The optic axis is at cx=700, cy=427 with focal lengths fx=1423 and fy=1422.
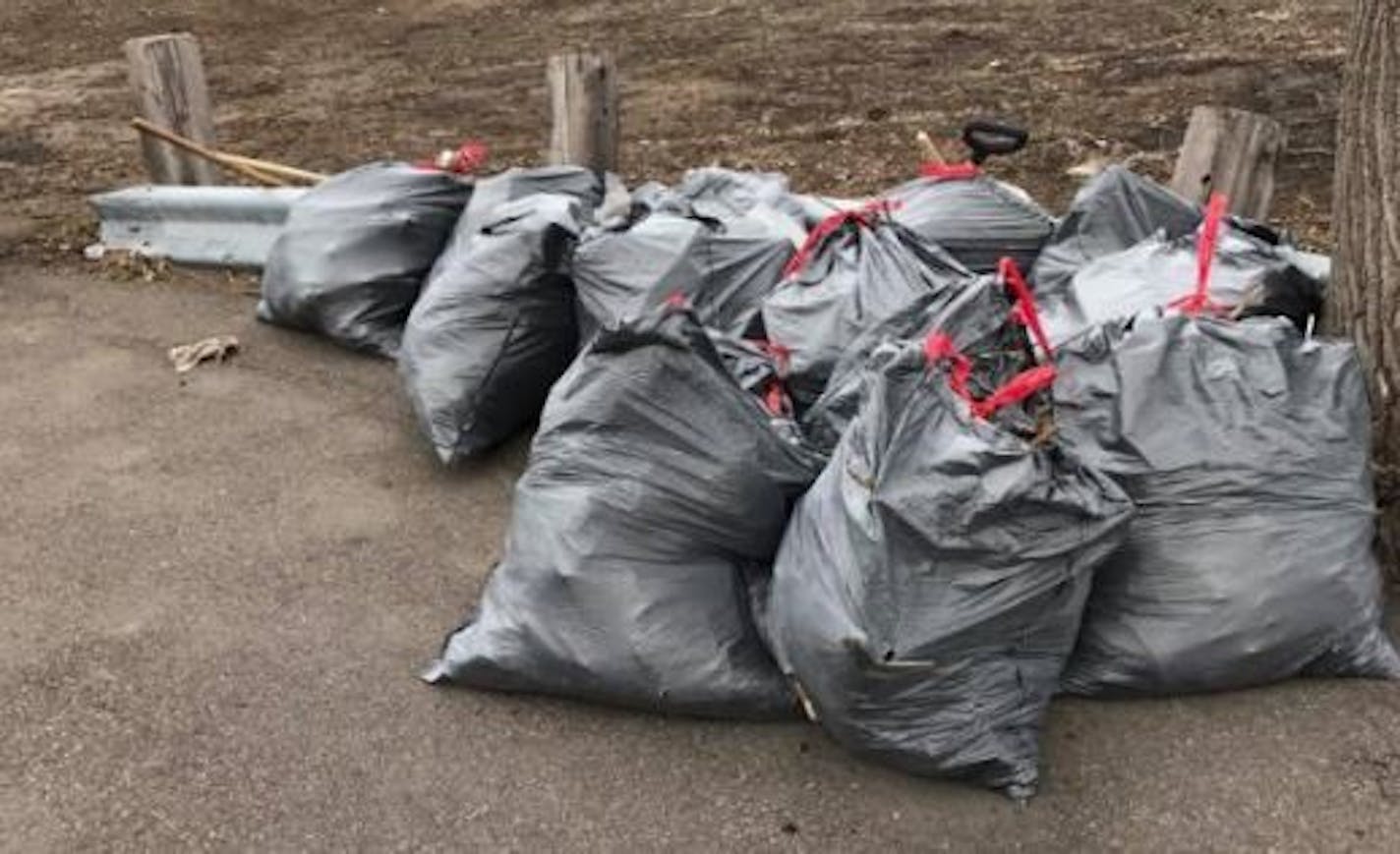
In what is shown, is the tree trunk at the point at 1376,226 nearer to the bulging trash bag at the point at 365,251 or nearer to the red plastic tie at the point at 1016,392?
the red plastic tie at the point at 1016,392

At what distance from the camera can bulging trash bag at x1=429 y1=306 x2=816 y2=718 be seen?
2.72 metres

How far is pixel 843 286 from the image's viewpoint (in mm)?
3439

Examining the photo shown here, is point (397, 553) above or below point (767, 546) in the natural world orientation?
below

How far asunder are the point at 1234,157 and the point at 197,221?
3596 millimetres

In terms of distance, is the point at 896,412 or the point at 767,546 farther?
the point at 767,546

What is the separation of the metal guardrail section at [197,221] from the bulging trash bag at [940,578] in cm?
316

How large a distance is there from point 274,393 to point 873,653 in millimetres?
2558

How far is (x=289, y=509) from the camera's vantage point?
3.66 meters

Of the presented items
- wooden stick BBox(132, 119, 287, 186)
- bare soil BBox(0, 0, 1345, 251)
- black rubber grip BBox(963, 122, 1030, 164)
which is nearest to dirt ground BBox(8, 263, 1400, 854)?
black rubber grip BBox(963, 122, 1030, 164)

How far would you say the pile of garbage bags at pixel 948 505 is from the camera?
2.49 meters

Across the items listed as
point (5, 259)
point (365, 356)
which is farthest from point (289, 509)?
point (5, 259)

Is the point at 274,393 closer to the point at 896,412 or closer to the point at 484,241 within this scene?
the point at 484,241

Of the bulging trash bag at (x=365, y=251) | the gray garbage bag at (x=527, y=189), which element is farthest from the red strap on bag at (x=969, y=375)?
the bulging trash bag at (x=365, y=251)

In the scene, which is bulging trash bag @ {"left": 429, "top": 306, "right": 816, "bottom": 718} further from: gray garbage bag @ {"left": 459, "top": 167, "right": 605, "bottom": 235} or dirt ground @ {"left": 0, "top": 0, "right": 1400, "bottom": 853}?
gray garbage bag @ {"left": 459, "top": 167, "right": 605, "bottom": 235}
